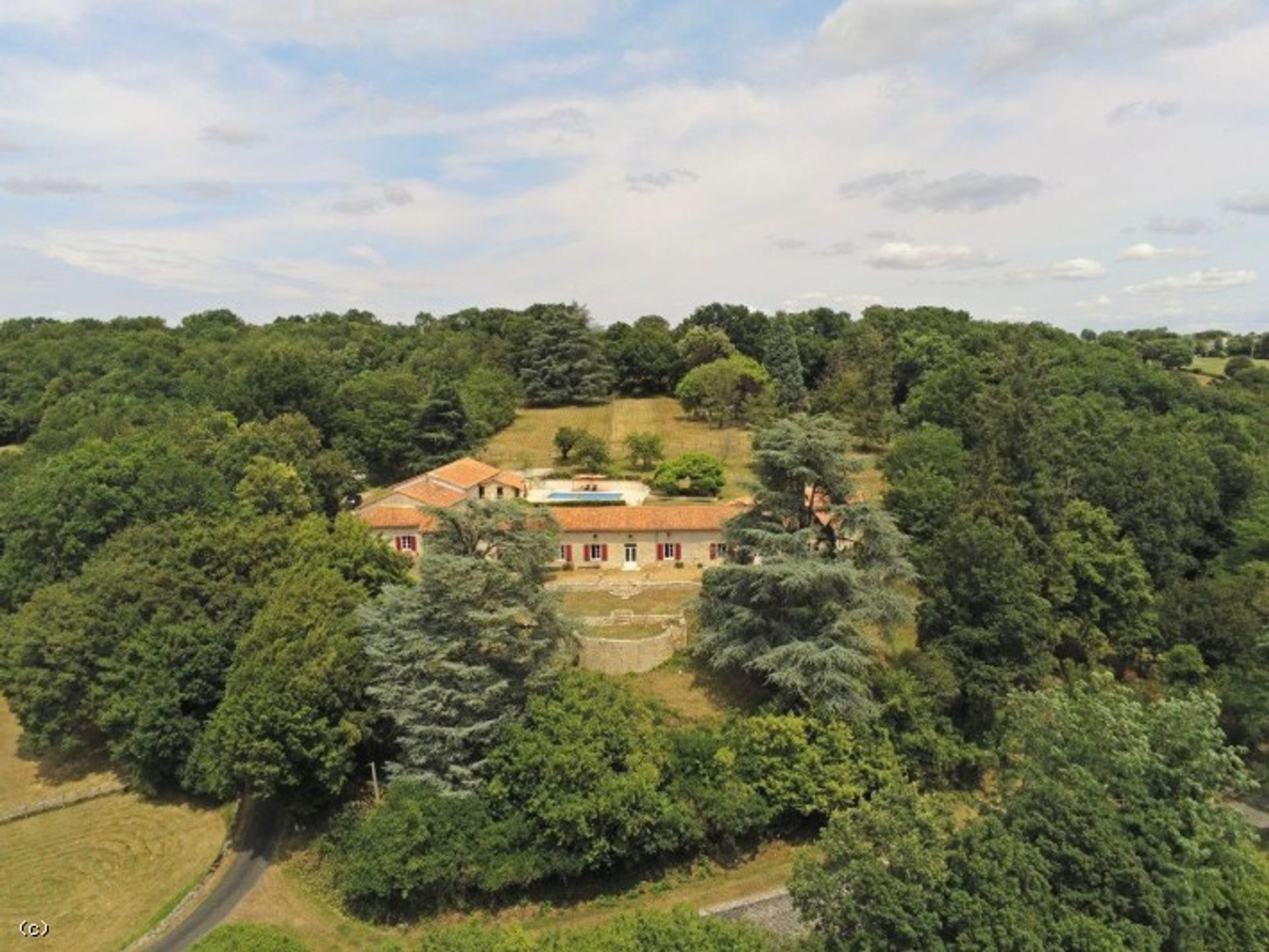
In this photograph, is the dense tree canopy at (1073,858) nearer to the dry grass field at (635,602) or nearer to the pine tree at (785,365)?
the dry grass field at (635,602)

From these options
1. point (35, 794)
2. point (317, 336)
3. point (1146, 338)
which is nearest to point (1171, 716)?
point (35, 794)

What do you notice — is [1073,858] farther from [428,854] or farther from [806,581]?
[428,854]

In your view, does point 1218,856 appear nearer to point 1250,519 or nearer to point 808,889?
point 808,889

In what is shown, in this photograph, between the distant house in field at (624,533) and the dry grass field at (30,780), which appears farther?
the distant house in field at (624,533)

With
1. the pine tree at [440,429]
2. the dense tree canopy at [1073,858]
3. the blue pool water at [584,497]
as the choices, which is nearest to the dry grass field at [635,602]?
the blue pool water at [584,497]

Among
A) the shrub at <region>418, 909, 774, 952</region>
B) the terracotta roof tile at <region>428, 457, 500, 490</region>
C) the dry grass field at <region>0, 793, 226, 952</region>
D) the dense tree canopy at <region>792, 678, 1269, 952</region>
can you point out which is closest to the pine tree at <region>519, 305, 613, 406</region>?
the terracotta roof tile at <region>428, 457, 500, 490</region>

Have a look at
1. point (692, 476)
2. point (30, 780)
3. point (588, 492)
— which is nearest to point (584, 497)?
point (588, 492)

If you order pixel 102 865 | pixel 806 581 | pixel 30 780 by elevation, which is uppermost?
pixel 806 581
